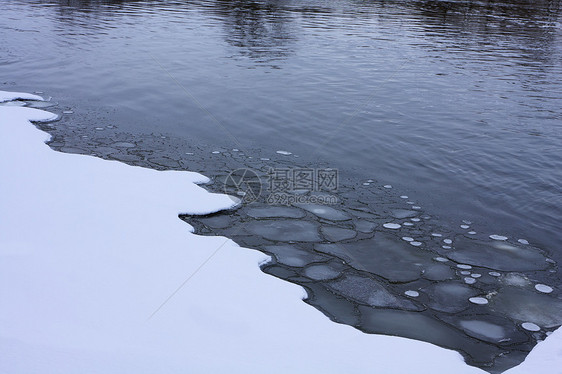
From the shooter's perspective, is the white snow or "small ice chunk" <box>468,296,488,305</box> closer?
the white snow

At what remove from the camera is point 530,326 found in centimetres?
443

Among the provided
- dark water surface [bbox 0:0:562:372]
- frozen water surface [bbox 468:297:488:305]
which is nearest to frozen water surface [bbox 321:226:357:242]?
dark water surface [bbox 0:0:562:372]

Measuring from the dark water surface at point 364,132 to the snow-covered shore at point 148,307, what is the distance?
1.12 ft

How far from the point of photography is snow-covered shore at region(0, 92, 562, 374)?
3520 mm

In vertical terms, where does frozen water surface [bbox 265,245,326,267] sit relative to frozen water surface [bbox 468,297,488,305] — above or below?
above

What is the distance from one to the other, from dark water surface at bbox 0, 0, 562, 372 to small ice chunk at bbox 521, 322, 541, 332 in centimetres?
7

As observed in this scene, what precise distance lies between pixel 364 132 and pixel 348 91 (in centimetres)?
277

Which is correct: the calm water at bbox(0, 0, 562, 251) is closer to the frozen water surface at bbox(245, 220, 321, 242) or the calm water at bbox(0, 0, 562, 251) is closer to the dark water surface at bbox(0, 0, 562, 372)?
the dark water surface at bbox(0, 0, 562, 372)

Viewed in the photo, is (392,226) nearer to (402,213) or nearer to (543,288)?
(402,213)

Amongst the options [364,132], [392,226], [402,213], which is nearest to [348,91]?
[364,132]

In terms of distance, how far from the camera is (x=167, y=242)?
521cm

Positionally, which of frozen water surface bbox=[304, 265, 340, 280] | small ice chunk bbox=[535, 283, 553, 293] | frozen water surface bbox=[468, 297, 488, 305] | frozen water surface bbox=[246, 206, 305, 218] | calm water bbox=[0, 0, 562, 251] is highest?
calm water bbox=[0, 0, 562, 251]

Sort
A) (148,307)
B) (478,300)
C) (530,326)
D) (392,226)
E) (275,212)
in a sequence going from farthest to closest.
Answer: (275,212), (392,226), (478,300), (530,326), (148,307)

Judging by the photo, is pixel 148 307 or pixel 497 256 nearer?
pixel 148 307
